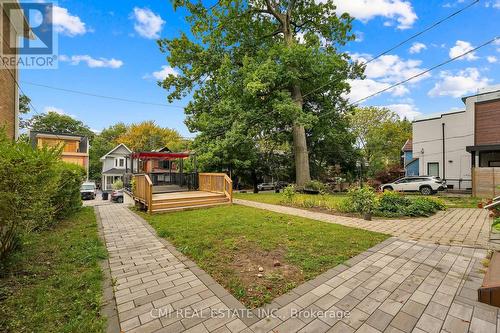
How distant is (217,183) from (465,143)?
19.4 metres

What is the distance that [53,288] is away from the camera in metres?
2.71

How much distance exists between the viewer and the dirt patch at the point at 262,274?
261 centimetres

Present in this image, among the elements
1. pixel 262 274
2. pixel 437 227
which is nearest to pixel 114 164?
pixel 262 274

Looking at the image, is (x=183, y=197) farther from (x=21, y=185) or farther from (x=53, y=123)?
(x=53, y=123)

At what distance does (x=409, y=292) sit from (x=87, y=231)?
670 cm

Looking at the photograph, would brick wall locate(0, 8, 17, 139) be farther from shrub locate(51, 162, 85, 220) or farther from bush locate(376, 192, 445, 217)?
bush locate(376, 192, 445, 217)

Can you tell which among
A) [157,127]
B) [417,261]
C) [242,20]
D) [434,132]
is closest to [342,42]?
[242,20]

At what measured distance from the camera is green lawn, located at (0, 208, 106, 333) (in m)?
2.07

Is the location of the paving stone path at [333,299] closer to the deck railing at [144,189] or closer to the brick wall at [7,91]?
the deck railing at [144,189]


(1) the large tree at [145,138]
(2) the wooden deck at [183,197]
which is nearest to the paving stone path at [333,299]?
(2) the wooden deck at [183,197]

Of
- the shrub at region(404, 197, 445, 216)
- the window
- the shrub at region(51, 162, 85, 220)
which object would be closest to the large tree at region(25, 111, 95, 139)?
the shrub at region(51, 162, 85, 220)

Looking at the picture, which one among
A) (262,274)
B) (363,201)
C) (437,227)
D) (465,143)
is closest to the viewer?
(262,274)
